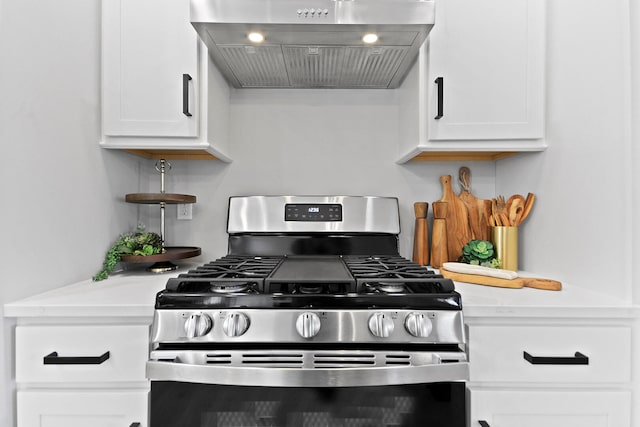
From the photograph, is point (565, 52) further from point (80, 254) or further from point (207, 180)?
point (80, 254)

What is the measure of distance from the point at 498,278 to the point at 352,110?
3.35 ft

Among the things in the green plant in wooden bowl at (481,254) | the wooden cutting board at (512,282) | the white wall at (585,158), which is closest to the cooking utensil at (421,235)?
the green plant in wooden bowl at (481,254)

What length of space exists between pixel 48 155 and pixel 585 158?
5.85 ft

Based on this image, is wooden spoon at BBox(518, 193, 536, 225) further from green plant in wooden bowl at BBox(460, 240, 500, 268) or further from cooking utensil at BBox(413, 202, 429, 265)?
cooking utensil at BBox(413, 202, 429, 265)

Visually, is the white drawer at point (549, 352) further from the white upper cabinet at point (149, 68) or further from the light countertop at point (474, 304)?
the white upper cabinet at point (149, 68)

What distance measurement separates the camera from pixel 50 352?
100 centimetres

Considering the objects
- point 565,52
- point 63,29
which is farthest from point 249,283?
point 565,52

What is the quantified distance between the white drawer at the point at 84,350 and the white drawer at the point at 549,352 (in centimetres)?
94

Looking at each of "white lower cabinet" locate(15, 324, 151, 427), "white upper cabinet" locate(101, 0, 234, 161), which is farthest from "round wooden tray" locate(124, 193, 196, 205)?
"white lower cabinet" locate(15, 324, 151, 427)

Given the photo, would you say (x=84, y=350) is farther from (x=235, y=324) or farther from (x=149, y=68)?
(x=149, y=68)

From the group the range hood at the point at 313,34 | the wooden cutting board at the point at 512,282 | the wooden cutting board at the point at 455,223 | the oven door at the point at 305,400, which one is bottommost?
the oven door at the point at 305,400

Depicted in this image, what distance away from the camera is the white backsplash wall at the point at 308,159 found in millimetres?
1767

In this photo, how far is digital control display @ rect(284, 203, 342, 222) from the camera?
1.63 meters

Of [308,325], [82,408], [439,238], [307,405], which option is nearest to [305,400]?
[307,405]
